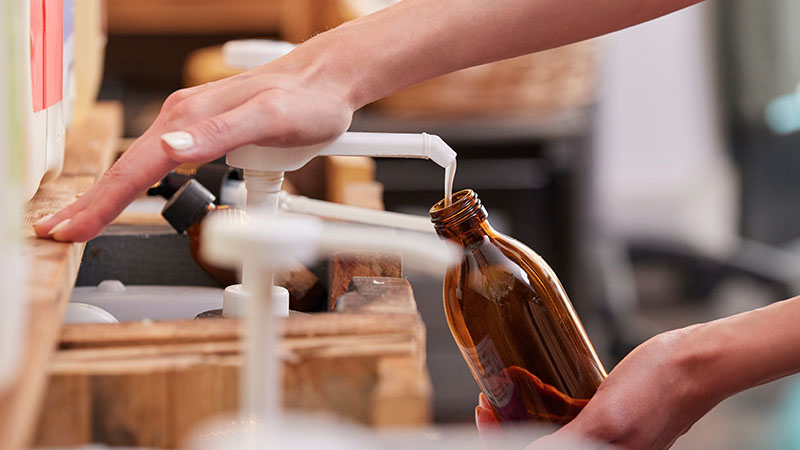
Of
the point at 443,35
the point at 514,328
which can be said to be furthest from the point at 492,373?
the point at 443,35

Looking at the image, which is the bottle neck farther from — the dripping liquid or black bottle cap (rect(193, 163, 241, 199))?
black bottle cap (rect(193, 163, 241, 199))

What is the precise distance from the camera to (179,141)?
50cm

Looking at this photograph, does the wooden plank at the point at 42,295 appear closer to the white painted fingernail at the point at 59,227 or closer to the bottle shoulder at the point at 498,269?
the white painted fingernail at the point at 59,227

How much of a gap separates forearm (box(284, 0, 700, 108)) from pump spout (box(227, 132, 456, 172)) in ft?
0.19

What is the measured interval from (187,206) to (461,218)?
249mm

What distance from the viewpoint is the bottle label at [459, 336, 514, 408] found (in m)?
0.53

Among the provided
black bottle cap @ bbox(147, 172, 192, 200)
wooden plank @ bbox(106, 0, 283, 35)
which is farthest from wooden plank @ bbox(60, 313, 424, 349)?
wooden plank @ bbox(106, 0, 283, 35)

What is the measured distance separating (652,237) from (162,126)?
2.26 meters

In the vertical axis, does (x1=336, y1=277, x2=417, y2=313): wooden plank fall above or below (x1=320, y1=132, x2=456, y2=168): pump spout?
below

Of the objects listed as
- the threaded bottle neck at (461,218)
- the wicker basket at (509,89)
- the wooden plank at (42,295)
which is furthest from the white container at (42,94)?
the wicker basket at (509,89)

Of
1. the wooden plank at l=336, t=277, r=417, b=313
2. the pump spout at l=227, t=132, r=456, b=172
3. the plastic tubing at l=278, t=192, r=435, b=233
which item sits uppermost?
the pump spout at l=227, t=132, r=456, b=172

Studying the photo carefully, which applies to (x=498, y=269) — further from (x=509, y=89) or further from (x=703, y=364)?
(x=509, y=89)

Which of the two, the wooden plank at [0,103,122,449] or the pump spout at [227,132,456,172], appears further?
the pump spout at [227,132,456,172]

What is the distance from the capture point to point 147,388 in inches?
15.4
